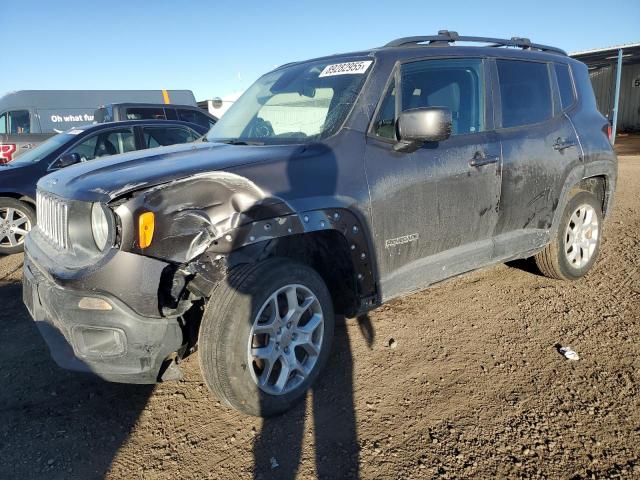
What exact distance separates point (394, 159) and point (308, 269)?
89 cm

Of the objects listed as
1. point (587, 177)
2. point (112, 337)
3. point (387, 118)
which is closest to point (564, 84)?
point (587, 177)

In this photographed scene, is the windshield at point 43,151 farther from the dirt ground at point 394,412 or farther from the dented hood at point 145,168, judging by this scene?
the dented hood at point 145,168

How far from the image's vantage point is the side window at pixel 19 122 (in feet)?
45.6

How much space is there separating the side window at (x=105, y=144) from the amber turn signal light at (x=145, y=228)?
4861 millimetres

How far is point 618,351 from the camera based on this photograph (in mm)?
3168

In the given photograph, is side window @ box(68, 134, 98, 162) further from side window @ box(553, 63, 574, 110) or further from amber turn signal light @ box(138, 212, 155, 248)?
side window @ box(553, 63, 574, 110)

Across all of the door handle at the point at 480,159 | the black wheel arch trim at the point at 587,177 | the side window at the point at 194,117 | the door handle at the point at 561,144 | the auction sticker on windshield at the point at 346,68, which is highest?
the side window at the point at 194,117

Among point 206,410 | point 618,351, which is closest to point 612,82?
point 618,351

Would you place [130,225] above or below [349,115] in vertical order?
below

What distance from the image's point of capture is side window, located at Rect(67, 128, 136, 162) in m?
6.62

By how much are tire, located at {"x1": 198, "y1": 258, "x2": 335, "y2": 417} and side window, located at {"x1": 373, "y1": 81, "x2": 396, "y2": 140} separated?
1.00 metres

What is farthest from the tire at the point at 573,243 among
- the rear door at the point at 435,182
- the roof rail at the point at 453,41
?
the roof rail at the point at 453,41

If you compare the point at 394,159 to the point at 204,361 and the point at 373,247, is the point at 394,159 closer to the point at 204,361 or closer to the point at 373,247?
the point at 373,247

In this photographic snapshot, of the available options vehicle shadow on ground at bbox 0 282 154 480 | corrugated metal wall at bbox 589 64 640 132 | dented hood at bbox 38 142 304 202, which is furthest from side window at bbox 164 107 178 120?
corrugated metal wall at bbox 589 64 640 132
